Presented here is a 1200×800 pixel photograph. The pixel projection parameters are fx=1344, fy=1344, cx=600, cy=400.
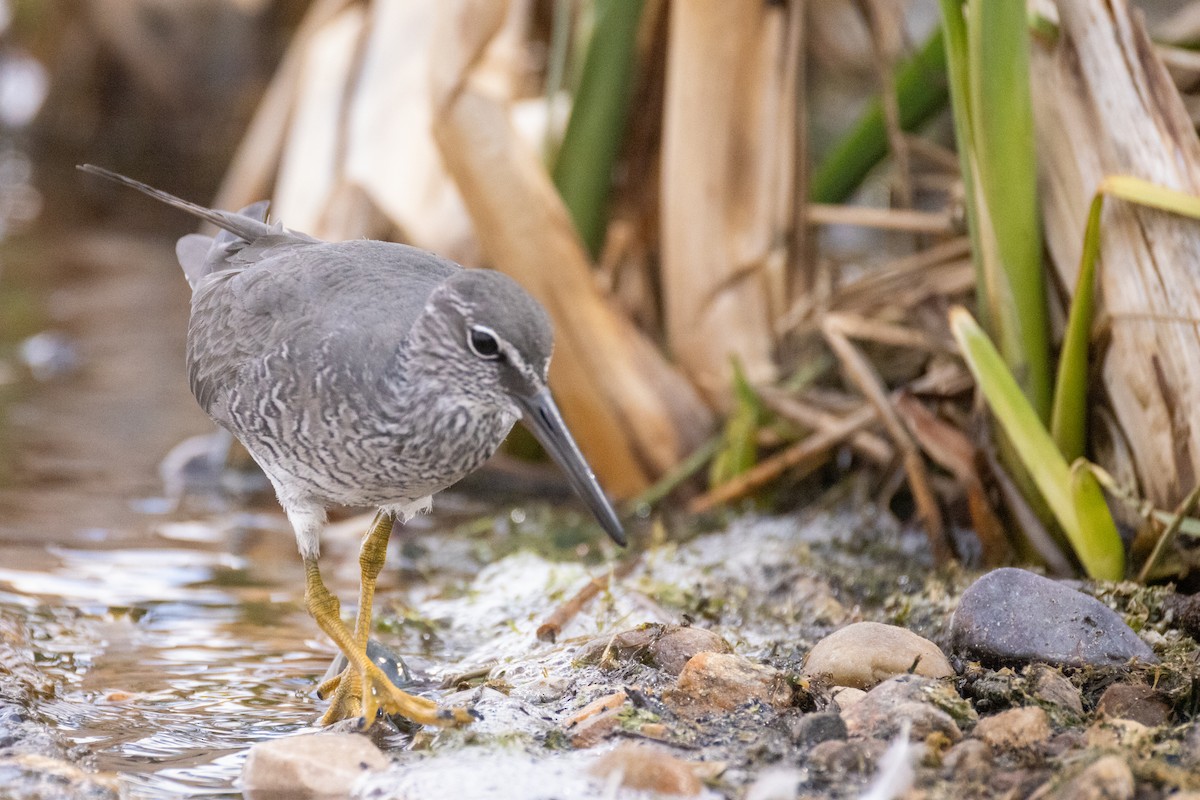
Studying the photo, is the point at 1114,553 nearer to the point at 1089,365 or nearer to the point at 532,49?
the point at 1089,365

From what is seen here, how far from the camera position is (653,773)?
115 inches

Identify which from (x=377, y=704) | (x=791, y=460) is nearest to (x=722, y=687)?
(x=377, y=704)

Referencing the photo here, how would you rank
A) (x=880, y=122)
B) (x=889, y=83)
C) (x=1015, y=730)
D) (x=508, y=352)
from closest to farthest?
1. (x=1015, y=730)
2. (x=508, y=352)
3. (x=889, y=83)
4. (x=880, y=122)

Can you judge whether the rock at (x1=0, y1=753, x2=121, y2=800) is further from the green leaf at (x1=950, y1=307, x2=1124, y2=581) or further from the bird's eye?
the green leaf at (x1=950, y1=307, x2=1124, y2=581)

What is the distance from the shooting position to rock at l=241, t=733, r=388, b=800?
309cm

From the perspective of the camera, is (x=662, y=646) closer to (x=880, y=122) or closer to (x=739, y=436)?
(x=739, y=436)

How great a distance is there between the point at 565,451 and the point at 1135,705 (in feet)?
4.88

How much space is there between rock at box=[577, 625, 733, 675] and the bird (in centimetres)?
34

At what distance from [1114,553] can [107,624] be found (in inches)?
126

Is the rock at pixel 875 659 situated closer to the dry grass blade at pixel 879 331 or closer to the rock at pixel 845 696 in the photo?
the rock at pixel 845 696

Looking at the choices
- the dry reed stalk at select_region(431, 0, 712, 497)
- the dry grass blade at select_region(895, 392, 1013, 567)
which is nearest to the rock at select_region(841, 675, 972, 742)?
the dry grass blade at select_region(895, 392, 1013, 567)

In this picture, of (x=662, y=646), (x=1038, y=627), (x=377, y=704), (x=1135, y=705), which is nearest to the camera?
(x=1135, y=705)

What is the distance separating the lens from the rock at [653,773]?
2.90m

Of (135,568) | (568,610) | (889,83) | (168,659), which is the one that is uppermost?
(889,83)
